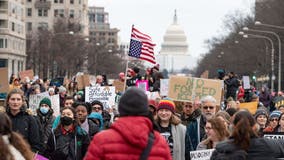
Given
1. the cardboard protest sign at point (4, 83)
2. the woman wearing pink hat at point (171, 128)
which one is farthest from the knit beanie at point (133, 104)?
the cardboard protest sign at point (4, 83)

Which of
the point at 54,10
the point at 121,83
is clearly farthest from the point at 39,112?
the point at 54,10

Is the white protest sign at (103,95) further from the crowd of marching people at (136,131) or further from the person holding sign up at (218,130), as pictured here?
the person holding sign up at (218,130)

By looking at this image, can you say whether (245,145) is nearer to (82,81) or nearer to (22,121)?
(22,121)

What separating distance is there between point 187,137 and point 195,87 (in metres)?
5.06

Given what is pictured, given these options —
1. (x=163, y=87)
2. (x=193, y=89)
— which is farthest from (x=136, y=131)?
(x=163, y=87)

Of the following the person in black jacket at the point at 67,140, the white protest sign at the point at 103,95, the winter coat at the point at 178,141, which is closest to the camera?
the person in black jacket at the point at 67,140

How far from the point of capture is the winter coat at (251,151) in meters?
8.53

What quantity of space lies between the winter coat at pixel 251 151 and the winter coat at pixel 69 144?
290 cm

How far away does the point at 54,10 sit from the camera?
13750 centimetres

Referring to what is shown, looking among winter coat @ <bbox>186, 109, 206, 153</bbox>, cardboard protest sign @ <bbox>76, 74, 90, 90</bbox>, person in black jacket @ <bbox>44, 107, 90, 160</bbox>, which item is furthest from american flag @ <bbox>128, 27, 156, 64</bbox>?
person in black jacket @ <bbox>44, 107, 90, 160</bbox>

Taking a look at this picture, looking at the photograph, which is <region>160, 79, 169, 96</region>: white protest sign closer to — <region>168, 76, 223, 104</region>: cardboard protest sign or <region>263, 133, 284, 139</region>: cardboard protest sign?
<region>168, 76, 223, 104</region>: cardboard protest sign

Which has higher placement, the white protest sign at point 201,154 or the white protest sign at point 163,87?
the white protest sign at point 163,87

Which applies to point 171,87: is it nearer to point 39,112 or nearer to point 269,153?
point 39,112

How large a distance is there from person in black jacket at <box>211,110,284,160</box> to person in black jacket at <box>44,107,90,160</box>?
2.90 m
